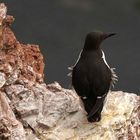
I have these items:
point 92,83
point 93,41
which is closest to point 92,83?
point 92,83

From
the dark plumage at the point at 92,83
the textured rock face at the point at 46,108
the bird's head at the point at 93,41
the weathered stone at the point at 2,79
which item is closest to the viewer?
the weathered stone at the point at 2,79

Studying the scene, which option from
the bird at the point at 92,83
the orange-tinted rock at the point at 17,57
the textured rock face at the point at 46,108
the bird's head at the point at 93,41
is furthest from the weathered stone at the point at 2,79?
the bird's head at the point at 93,41

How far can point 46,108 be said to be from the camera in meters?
15.1

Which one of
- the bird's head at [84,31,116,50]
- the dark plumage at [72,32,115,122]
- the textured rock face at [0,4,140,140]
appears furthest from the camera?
the bird's head at [84,31,116,50]

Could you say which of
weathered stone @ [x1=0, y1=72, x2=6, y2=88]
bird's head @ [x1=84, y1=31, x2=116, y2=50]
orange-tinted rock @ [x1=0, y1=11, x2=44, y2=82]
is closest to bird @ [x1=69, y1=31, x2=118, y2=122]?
bird's head @ [x1=84, y1=31, x2=116, y2=50]

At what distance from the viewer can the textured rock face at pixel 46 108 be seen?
14.7 m

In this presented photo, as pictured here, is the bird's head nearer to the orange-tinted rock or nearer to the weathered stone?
the orange-tinted rock

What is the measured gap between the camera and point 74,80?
1530 centimetres

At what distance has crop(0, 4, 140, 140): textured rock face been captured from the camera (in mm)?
14742

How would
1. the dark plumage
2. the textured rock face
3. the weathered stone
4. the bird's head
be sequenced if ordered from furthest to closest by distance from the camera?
1. the bird's head
2. the dark plumage
3. the textured rock face
4. the weathered stone

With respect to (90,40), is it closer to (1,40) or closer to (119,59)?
(1,40)

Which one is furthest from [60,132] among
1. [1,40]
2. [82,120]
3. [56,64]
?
[56,64]

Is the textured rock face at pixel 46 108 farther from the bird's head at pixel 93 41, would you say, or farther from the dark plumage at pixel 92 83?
the bird's head at pixel 93 41

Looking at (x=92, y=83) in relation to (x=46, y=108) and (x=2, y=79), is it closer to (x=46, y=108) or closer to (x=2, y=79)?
(x=46, y=108)
